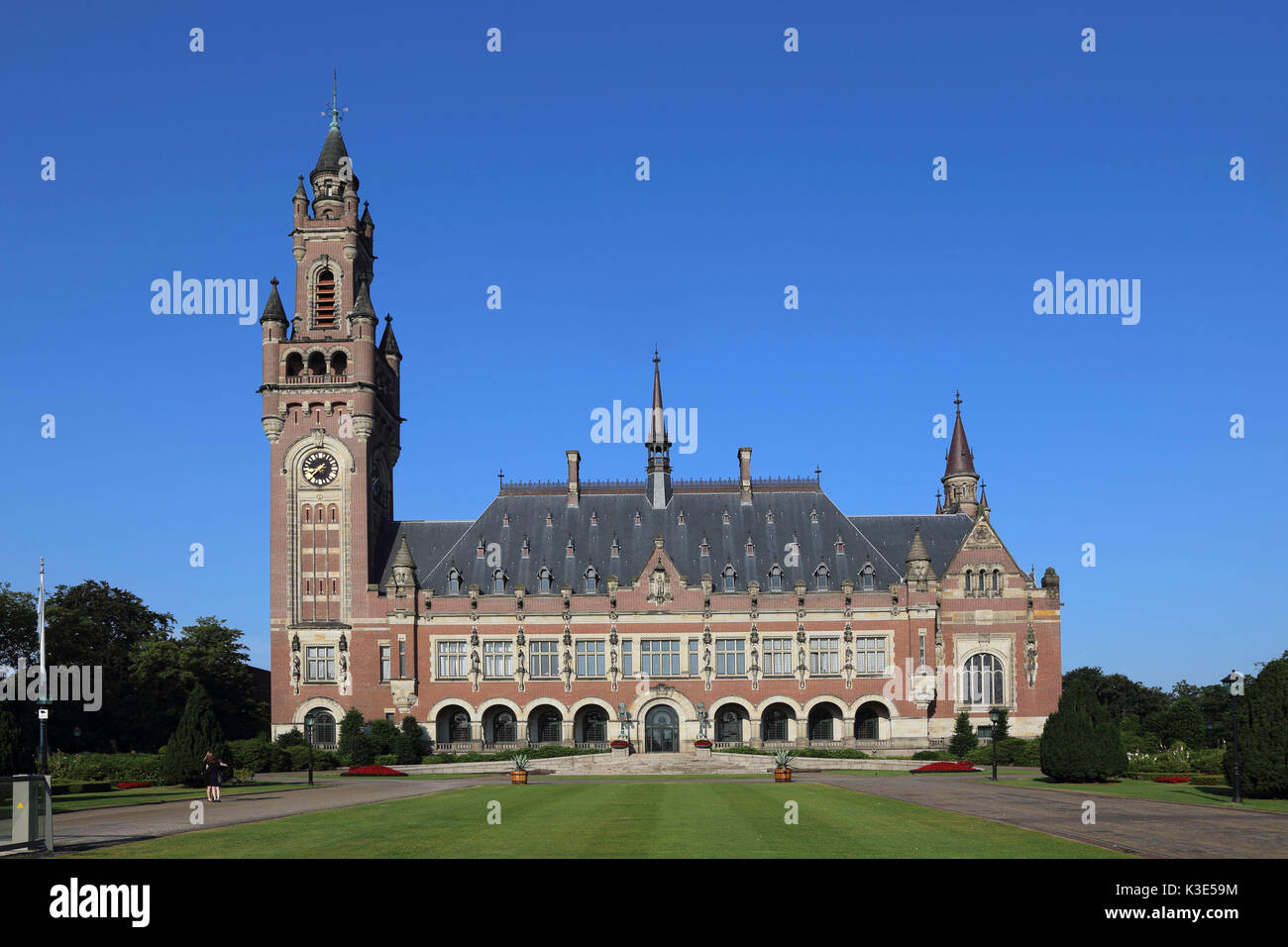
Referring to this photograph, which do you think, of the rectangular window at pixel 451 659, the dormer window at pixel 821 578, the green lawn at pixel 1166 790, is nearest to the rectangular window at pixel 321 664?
the rectangular window at pixel 451 659

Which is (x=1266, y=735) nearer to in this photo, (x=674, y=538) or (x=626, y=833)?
(x=626, y=833)

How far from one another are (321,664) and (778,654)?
29880 millimetres

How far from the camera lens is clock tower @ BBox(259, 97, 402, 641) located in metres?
76.6

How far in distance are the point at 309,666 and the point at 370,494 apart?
39.5ft

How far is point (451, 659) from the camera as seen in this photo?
76750 millimetres

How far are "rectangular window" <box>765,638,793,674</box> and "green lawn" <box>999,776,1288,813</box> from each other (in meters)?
30.2

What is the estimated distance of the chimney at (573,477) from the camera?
82.8m

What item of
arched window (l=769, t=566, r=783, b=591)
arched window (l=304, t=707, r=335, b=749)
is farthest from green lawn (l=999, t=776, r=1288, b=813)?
arched window (l=304, t=707, r=335, b=749)

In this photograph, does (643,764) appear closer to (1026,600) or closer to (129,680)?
(1026,600)

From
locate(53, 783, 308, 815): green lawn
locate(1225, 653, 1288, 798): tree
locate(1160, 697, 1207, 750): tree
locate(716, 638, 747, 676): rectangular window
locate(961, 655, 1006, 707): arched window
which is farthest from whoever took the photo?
locate(716, 638, 747, 676): rectangular window

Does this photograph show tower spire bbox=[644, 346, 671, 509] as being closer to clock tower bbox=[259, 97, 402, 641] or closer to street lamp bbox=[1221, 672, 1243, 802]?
clock tower bbox=[259, 97, 402, 641]

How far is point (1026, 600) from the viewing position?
76.1m

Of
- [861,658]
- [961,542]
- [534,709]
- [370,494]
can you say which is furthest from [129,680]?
[961,542]

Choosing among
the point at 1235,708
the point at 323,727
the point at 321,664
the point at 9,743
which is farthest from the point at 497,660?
the point at 1235,708
